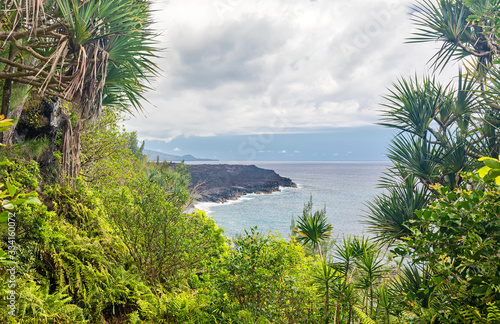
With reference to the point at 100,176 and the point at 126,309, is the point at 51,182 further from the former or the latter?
the point at 126,309

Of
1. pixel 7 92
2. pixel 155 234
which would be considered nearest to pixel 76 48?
pixel 7 92

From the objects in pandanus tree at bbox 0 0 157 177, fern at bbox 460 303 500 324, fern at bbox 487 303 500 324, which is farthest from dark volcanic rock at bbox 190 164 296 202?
fern at bbox 487 303 500 324

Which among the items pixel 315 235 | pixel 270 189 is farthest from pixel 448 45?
pixel 270 189

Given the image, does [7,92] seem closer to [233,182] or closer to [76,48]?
[76,48]

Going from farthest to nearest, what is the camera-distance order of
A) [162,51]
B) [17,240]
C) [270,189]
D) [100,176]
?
[270,189], [100,176], [162,51], [17,240]

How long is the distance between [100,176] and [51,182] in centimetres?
148

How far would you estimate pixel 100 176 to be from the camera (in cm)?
670

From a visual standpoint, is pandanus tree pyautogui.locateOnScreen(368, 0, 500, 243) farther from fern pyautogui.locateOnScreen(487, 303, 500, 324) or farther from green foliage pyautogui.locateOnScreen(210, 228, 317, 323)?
fern pyautogui.locateOnScreen(487, 303, 500, 324)

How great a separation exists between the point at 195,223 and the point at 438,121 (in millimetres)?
5177

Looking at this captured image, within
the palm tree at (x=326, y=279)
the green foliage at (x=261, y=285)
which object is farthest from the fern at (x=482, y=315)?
the green foliage at (x=261, y=285)

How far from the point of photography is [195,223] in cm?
506

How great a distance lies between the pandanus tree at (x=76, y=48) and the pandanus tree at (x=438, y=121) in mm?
5119

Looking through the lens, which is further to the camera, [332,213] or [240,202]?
[240,202]

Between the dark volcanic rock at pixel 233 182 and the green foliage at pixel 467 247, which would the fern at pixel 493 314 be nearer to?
the green foliage at pixel 467 247
